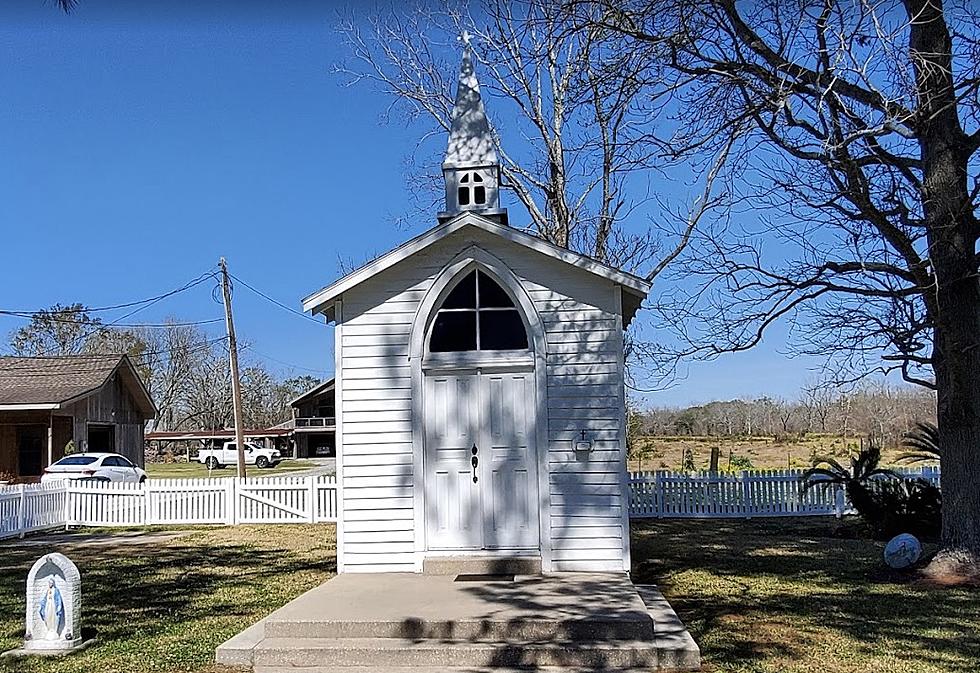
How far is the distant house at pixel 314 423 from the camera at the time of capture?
5795 cm

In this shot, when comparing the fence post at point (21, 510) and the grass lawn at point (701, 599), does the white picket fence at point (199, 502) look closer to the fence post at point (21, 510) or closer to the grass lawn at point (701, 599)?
the fence post at point (21, 510)

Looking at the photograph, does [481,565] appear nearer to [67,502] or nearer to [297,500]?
[297,500]

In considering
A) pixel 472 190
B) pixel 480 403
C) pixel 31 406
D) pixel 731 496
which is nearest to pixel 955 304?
pixel 480 403

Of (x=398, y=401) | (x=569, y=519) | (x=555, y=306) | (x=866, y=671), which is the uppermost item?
(x=555, y=306)

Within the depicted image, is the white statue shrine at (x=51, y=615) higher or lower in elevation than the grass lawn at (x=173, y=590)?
higher

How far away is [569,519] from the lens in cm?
1004

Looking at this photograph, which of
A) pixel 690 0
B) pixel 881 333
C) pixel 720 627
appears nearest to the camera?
pixel 720 627

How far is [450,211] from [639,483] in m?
9.85

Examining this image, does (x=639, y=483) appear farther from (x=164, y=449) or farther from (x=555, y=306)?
(x=164, y=449)

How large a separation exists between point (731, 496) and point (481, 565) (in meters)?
10.7

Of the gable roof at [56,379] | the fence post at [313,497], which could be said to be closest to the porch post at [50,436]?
the gable roof at [56,379]

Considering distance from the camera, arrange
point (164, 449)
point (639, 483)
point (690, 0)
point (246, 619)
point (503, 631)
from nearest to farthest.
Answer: point (503, 631), point (246, 619), point (690, 0), point (639, 483), point (164, 449)

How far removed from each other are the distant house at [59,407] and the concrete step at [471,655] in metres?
21.6

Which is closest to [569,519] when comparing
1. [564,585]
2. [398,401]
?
[564,585]
